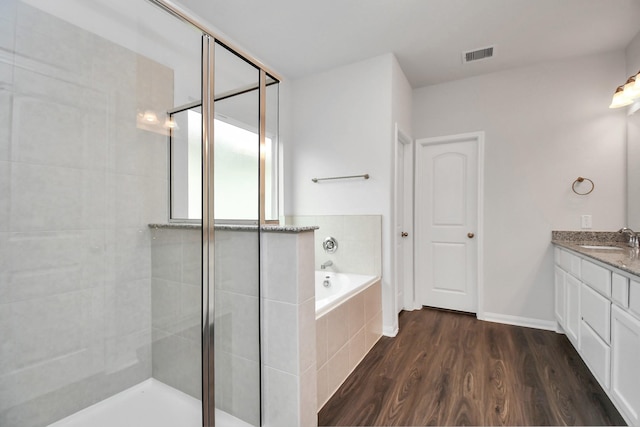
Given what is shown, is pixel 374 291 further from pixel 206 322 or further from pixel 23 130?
pixel 23 130

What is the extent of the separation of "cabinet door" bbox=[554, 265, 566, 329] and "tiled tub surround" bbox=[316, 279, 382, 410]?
1570 millimetres

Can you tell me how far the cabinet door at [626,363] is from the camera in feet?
4.40

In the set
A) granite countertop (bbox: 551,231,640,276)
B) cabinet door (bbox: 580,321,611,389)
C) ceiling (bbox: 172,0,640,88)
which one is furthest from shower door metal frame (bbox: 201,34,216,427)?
granite countertop (bbox: 551,231,640,276)

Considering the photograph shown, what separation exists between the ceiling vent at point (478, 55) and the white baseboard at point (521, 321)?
2.56m

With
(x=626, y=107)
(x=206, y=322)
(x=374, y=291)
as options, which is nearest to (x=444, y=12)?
(x=626, y=107)

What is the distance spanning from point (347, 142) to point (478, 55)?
1.45 metres

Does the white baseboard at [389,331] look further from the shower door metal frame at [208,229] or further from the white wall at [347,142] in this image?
the shower door metal frame at [208,229]

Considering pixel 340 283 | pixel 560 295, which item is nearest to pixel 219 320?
pixel 340 283

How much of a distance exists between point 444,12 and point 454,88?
1.22 metres

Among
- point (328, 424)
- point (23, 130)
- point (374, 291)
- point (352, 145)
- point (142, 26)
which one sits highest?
point (142, 26)

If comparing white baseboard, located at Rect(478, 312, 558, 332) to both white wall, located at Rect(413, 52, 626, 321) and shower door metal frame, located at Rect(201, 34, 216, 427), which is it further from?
shower door metal frame, located at Rect(201, 34, 216, 427)

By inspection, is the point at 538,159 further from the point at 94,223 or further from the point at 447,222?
the point at 94,223

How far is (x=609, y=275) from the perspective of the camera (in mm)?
1628

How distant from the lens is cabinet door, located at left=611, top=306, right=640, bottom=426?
52.7 inches
